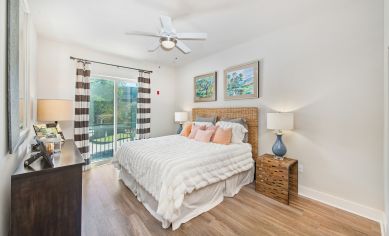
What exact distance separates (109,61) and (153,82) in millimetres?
1233

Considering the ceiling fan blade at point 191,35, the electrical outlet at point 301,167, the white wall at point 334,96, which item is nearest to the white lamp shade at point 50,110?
the ceiling fan blade at point 191,35

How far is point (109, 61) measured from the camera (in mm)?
4020

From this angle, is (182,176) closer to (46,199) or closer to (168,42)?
(46,199)

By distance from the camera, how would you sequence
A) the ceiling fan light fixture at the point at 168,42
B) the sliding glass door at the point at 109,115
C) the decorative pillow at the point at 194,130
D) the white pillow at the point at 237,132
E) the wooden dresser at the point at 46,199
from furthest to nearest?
the sliding glass door at the point at 109,115
the decorative pillow at the point at 194,130
the white pillow at the point at 237,132
the ceiling fan light fixture at the point at 168,42
the wooden dresser at the point at 46,199

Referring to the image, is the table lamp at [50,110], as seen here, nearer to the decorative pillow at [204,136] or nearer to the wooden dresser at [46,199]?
the wooden dresser at [46,199]

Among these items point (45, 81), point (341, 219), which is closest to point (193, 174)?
point (341, 219)

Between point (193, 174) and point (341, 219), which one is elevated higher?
point (193, 174)

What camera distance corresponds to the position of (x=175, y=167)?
6.33ft

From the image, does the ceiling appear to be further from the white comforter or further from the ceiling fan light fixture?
the white comforter

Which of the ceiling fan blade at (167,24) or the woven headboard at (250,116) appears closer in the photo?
the ceiling fan blade at (167,24)

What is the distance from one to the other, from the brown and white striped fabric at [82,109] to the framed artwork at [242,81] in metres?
3.11

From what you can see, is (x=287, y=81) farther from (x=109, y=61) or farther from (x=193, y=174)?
(x=109, y=61)

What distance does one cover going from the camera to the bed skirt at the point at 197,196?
201cm

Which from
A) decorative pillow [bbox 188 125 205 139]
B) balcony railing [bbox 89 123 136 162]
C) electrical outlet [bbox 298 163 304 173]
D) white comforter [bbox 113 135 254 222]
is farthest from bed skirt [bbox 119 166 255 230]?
balcony railing [bbox 89 123 136 162]
